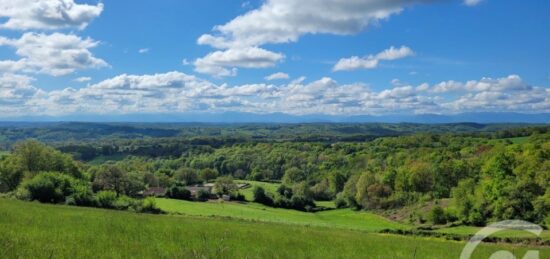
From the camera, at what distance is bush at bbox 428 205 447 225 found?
71.0 meters

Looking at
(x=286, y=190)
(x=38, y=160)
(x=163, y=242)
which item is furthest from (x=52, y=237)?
(x=286, y=190)

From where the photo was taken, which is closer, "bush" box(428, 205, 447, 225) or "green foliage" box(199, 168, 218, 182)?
"bush" box(428, 205, 447, 225)

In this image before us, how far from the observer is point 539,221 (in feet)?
194

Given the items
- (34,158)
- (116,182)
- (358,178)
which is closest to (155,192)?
(116,182)

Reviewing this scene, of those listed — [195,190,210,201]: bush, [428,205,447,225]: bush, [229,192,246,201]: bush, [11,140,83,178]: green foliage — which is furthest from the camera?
[229,192,246,201]: bush

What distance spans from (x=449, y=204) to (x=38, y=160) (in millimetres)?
74336

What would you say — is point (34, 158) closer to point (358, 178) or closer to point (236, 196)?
point (236, 196)

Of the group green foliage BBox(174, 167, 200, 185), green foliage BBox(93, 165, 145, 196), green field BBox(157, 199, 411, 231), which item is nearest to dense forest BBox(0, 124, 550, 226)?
green foliage BBox(93, 165, 145, 196)

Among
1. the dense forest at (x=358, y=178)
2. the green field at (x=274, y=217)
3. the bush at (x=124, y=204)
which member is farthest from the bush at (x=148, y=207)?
the green field at (x=274, y=217)

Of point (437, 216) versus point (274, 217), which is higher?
point (437, 216)

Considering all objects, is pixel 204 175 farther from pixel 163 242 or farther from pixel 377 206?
pixel 163 242

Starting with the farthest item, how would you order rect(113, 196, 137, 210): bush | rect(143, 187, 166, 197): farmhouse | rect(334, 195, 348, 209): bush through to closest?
rect(334, 195, 348, 209): bush
rect(143, 187, 166, 197): farmhouse
rect(113, 196, 137, 210): bush

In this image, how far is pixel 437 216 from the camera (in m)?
71.9

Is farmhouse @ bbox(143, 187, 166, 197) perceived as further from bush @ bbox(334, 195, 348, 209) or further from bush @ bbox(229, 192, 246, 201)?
bush @ bbox(334, 195, 348, 209)
